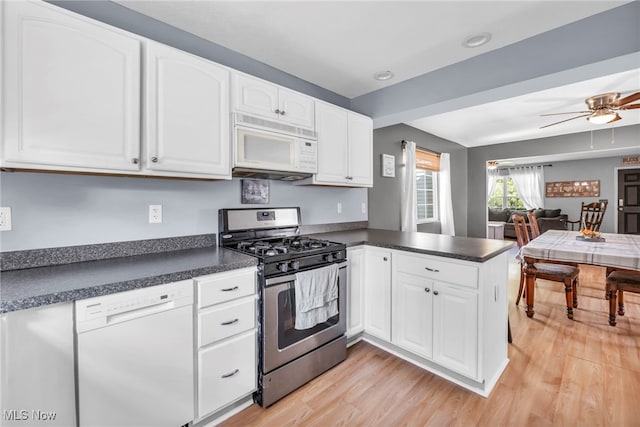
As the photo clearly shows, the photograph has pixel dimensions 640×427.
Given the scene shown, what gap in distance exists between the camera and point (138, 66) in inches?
59.9

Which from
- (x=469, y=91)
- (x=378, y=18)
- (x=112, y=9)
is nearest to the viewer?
(x=112, y=9)

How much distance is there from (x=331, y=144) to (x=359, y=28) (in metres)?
0.92

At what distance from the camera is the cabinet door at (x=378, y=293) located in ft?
7.43

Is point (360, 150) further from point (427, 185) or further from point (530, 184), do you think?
point (530, 184)

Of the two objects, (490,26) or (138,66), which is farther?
(490,26)

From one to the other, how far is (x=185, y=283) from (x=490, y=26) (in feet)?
8.25

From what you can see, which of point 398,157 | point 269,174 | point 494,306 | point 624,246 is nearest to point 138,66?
point 269,174

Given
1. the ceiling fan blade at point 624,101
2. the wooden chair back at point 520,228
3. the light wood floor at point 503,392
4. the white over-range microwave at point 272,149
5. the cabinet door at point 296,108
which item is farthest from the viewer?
the wooden chair back at point 520,228

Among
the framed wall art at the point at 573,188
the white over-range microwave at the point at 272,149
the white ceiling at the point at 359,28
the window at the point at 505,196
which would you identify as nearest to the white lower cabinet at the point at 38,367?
the white over-range microwave at the point at 272,149

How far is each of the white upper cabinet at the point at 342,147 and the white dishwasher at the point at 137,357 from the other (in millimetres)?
1516

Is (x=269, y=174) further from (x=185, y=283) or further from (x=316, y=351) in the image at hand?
(x=316, y=351)

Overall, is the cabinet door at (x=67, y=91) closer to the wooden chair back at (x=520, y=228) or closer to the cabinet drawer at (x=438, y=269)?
the cabinet drawer at (x=438, y=269)

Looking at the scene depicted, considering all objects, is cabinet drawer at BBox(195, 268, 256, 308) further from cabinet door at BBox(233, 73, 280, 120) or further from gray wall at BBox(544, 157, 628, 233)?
gray wall at BBox(544, 157, 628, 233)

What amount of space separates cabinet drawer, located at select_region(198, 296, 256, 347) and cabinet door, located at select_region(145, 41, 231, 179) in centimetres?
83
